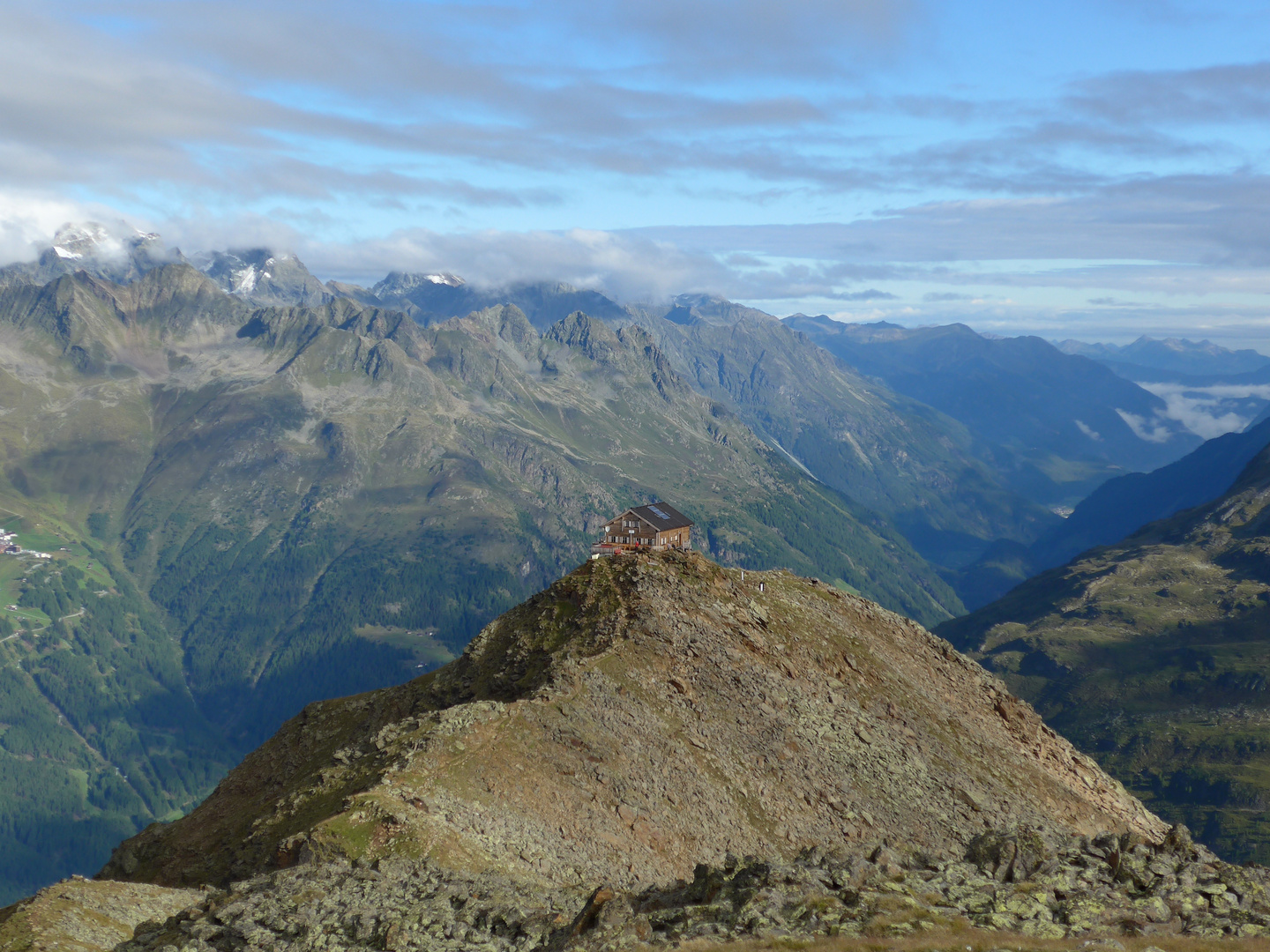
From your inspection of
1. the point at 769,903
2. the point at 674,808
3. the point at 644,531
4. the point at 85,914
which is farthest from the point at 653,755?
the point at 644,531

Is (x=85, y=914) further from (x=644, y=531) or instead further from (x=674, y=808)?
(x=644, y=531)

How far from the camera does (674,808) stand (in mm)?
70938

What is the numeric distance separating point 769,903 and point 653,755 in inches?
1046

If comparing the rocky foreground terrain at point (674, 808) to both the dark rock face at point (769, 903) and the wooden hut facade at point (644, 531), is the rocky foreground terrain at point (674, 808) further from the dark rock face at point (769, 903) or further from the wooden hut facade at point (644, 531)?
the wooden hut facade at point (644, 531)

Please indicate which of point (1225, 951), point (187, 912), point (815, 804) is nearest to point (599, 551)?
point (815, 804)

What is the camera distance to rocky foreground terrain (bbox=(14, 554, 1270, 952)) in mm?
49656

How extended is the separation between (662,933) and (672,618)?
143 feet

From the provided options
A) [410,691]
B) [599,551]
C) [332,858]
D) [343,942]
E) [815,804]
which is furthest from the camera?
[599,551]

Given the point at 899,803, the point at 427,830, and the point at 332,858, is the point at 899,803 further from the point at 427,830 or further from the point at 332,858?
the point at 332,858

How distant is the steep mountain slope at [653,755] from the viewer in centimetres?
6606

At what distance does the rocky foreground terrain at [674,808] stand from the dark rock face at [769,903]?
20cm

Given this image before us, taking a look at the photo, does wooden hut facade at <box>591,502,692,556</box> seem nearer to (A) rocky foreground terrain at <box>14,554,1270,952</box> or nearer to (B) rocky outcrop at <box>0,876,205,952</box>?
(A) rocky foreground terrain at <box>14,554,1270,952</box>

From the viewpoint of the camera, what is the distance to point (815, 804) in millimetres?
75125

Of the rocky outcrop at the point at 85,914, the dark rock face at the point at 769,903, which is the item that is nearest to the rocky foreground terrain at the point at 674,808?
the dark rock face at the point at 769,903
